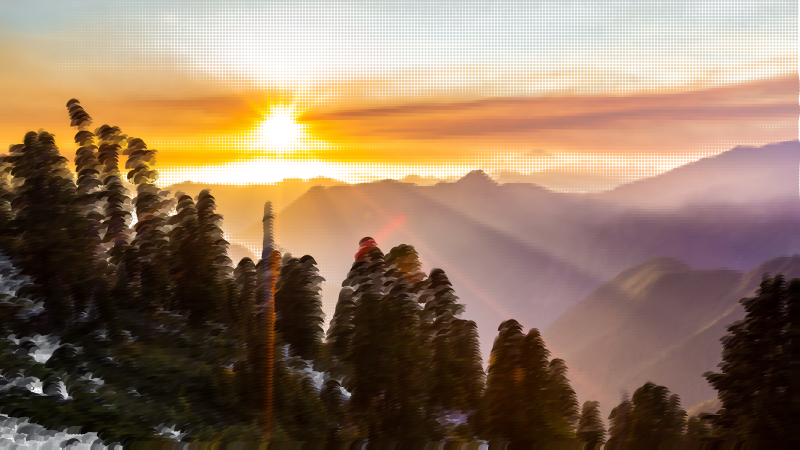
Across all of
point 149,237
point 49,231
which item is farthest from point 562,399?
point 49,231

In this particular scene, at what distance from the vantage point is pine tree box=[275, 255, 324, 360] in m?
25.7

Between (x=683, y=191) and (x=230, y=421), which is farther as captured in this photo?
(x=683, y=191)

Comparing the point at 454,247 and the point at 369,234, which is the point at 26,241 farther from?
the point at 454,247

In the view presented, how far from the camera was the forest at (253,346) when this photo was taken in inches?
872

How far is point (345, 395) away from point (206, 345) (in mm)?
5582

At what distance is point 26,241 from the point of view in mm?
Result: 24797

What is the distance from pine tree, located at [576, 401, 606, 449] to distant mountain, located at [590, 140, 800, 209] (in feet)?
30.8

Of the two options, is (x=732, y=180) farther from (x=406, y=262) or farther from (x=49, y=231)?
(x=49, y=231)

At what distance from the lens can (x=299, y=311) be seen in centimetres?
2681

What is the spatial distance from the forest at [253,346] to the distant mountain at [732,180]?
14.0 feet

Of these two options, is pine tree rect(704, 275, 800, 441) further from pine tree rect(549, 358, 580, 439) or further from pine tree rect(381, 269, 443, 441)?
pine tree rect(381, 269, 443, 441)

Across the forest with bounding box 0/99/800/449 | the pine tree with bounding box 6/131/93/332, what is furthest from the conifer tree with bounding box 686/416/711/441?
the pine tree with bounding box 6/131/93/332

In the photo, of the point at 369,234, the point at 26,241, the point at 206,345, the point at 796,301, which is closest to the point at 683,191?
the point at 796,301

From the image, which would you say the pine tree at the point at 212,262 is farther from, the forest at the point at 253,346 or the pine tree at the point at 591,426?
the pine tree at the point at 591,426
